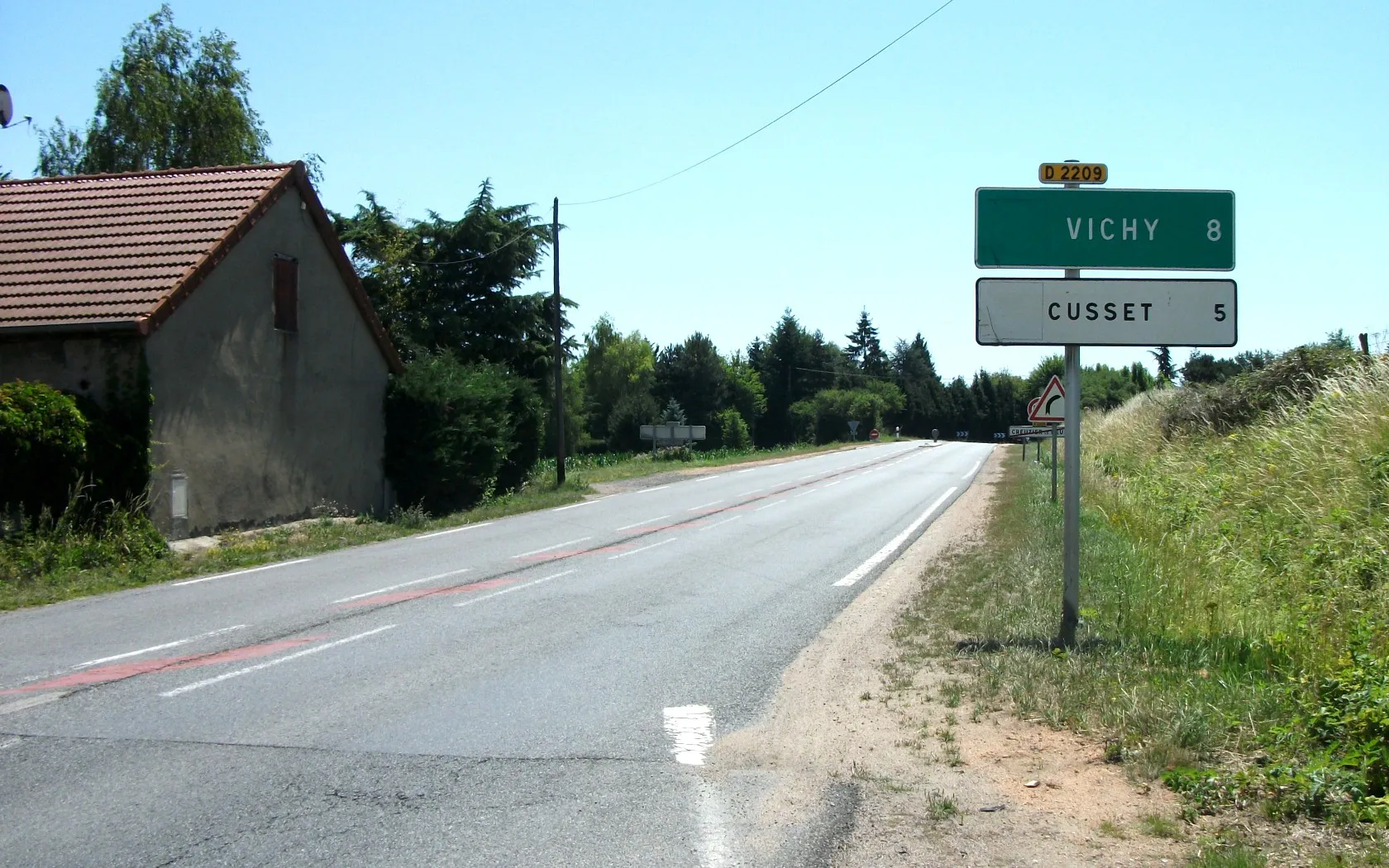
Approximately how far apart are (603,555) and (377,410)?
9.71m

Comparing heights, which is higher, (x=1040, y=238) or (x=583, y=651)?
(x=1040, y=238)

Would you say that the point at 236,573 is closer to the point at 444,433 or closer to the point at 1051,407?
the point at 444,433

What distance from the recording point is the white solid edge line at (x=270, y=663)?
743cm

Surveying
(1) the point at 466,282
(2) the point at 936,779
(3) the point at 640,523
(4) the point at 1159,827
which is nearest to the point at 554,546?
(3) the point at 640,523

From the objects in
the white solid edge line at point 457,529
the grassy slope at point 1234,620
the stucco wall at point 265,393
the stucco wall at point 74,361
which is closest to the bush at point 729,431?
the stucco wall at point 265,393

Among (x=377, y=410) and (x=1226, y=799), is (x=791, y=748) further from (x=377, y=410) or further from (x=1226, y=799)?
(x=377, y=410)

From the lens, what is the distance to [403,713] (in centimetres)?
688

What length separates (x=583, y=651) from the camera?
29.0 feet

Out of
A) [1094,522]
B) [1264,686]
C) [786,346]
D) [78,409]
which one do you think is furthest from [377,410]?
[786,346]

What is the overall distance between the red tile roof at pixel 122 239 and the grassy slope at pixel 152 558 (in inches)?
139

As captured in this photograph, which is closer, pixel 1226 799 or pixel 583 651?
pixel 1226 799

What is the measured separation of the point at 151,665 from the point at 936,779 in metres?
5.80

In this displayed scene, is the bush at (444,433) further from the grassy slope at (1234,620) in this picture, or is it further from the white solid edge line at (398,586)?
the grassy slope at (1234,620)

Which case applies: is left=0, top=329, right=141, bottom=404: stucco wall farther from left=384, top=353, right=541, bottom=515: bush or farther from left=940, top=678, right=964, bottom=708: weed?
left=940, top=678, right=964, bottom=708: weed
